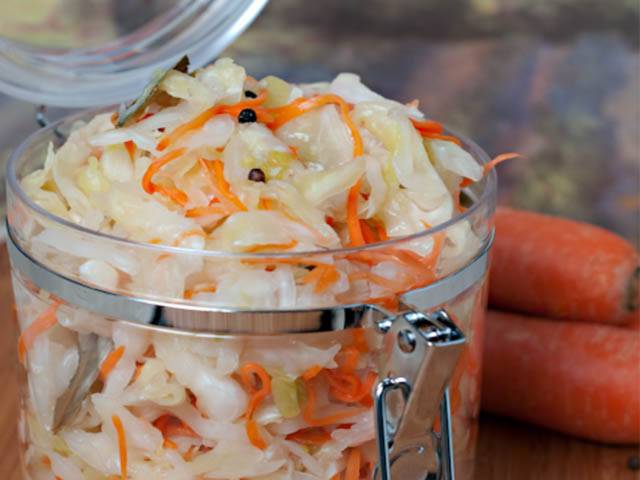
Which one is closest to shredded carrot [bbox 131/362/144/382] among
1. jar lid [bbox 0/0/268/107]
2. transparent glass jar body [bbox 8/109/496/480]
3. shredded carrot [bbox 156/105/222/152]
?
transparent glass jar body [bbox 8/109/496/480]

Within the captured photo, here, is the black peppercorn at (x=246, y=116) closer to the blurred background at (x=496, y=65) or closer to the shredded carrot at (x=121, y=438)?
the shredded carrot at (x=121, y=438)

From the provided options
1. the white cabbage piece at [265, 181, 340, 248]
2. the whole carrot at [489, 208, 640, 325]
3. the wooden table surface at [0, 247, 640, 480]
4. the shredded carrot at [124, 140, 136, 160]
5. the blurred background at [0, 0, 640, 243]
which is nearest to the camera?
the white cabbage piece at [265, 181, 340, 248]

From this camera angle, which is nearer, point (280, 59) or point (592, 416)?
point (592, 416)

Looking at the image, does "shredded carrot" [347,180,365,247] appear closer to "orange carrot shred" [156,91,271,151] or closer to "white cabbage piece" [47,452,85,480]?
"orange carrot shred" [156,91,271,151]

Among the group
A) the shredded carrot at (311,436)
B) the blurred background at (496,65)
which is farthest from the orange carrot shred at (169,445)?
the blurred background at (496,65)

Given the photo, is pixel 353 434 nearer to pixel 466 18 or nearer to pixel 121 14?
pixel 121 14

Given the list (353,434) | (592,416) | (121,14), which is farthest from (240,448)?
(121,14)

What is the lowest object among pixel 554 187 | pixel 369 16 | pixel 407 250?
pixel 554 187
